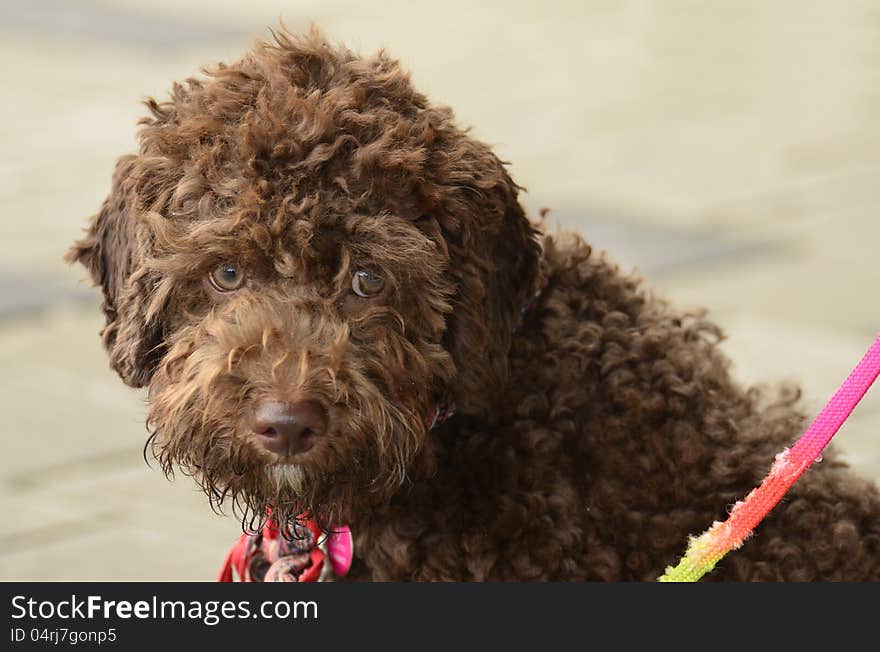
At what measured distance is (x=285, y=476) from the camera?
345cm

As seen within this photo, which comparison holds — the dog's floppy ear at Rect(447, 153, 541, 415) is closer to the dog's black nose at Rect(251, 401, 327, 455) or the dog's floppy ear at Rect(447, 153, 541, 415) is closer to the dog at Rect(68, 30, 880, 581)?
the dog at Rect(68, 30, 880, 581)

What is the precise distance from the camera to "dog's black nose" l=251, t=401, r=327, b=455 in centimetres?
331

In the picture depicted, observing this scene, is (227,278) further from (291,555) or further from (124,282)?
(291,555)

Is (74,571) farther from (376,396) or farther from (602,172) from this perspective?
(602,172)

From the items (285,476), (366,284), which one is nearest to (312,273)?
(366,284)

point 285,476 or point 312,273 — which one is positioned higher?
point 312,273

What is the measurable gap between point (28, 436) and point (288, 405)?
3.60 meters

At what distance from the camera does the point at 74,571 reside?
562 cm

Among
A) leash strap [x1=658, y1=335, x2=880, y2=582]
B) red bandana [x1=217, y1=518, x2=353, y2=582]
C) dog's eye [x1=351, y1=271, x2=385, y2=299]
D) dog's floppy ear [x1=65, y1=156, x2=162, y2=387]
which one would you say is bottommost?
leash strap [x1=658, y1=335, x2=880, y2=582]

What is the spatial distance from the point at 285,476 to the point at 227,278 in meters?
0.43

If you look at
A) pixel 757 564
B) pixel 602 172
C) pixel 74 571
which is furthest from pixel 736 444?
pixel 602 172

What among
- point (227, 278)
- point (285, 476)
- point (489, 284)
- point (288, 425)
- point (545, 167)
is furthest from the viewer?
point (545, 167)

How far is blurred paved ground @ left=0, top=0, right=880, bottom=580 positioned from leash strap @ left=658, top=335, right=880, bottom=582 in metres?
1.39

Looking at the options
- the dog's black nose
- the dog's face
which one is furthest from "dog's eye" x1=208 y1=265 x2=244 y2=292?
the dog's black nose
